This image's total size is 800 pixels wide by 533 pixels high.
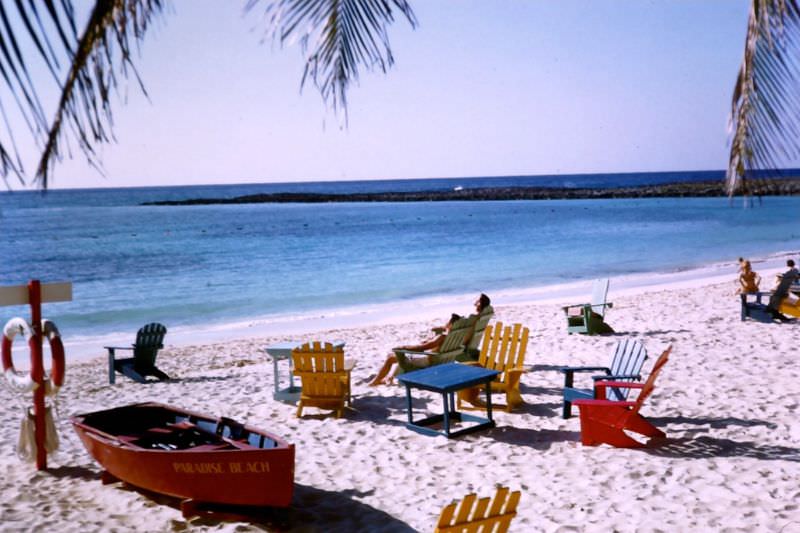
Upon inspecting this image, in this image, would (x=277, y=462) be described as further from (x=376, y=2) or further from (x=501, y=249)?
(x=501, y=249)

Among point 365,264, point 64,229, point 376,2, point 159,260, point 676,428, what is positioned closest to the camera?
point 376,2

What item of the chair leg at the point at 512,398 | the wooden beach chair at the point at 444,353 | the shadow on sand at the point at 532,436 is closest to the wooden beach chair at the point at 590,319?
the wooden beach chair at the point at 444,353

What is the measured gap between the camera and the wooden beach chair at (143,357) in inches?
375

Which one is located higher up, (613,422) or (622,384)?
(622,384)

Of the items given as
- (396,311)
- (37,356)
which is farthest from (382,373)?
(396,311)

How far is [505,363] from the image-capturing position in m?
7.37

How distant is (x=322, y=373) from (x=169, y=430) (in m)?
1.54

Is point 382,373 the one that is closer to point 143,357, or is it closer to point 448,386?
point 448,386

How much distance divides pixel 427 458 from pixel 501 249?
35080 mm

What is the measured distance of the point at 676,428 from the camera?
622cm

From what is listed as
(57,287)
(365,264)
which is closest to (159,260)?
(365,264)

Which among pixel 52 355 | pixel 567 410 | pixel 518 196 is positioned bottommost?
pixel 567 410

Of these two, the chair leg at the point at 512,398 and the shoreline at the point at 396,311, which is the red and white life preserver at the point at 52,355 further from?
the shoreline at the point at 396,311

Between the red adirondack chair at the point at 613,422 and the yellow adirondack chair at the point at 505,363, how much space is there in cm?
114
